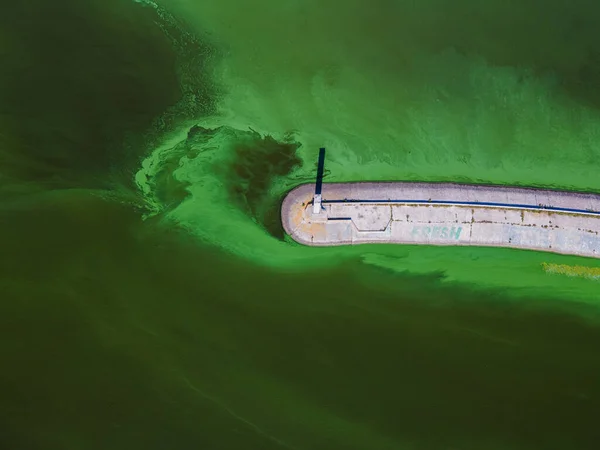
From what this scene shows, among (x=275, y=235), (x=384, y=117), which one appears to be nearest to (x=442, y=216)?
(x=384, y=117)

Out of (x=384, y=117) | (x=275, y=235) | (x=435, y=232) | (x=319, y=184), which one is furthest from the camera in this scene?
(x=384, y=117)

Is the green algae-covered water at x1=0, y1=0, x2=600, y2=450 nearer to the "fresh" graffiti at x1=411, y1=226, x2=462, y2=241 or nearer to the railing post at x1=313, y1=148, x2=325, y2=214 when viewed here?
the railing post at x1=313, y1=148, x2=325, y2=214

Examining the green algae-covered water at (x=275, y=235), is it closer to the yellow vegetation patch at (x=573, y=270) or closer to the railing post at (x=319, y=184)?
the yellow vegetation patch at (x=573, y=270)

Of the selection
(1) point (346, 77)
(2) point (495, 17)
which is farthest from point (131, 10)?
(2) point (495, 17)

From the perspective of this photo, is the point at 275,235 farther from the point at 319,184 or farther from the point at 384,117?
the point at 384,117

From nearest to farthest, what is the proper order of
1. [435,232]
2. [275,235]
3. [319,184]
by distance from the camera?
[275,235]
[435,232]
[319,184]

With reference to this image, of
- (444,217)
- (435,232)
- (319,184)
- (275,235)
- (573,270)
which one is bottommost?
(573,270)

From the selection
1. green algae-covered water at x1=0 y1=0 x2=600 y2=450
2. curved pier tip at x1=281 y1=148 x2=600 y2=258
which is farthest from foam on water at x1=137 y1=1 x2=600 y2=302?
curved pier tip at x1=281 y1=148 x2=600 y2=258

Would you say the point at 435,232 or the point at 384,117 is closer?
the point at 435,232

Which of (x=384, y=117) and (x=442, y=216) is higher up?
(x=384, y=117)
